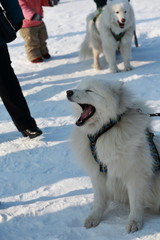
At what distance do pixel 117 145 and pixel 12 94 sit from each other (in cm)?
168

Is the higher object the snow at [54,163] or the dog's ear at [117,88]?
the dog's ear at [117,88]

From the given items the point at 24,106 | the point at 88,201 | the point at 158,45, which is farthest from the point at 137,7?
the point at 88,201

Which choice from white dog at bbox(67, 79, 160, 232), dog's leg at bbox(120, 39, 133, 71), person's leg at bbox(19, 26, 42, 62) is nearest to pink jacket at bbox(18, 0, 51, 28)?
person's leg at bbox(19, 26, 42, 62)

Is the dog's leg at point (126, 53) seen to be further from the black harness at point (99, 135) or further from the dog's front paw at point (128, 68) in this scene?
the black harness at point (99, 135)

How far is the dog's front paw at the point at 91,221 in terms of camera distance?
7.90 feet

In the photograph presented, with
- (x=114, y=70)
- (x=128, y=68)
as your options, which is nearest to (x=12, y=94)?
(x=114, y=70)

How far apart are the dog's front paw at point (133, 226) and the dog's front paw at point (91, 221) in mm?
249

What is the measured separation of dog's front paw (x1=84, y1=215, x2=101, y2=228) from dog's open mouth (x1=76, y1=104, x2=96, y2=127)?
0.70 metres

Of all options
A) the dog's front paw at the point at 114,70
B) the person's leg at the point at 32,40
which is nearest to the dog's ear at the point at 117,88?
the dog's front paw at the point at 114,70

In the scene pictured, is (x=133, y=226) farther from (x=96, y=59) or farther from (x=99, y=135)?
(x=96, y=59)

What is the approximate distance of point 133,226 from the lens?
2.28 metres

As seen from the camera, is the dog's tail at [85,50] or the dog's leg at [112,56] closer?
the dog's leg at [112,56]

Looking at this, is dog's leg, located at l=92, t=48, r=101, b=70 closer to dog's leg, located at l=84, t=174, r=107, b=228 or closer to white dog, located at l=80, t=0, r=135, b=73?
white dog, located at l=80, t=0, r=135, b=73

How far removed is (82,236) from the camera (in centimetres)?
229
